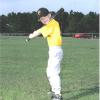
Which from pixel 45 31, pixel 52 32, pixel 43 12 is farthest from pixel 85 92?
pixel 43 12

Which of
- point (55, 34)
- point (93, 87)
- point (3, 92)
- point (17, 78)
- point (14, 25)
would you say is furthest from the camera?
point (14, 25)

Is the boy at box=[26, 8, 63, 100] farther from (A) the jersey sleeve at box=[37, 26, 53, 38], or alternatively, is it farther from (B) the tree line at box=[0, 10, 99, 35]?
(B) the tree line at box=[0, 10, 99, 35]

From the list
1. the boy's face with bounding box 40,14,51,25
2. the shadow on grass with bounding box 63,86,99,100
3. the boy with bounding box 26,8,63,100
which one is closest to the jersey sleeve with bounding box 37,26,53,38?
the boy with bounding box 26,8,63,100

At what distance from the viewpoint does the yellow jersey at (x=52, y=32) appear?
1056 centimetres

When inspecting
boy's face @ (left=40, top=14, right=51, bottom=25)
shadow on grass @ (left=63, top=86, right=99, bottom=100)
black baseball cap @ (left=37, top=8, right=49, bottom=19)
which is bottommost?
shadow on grass @ (left=63, top=86, right=99, bottom=100)

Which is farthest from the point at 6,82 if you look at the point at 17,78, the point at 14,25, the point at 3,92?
the point at 14,25

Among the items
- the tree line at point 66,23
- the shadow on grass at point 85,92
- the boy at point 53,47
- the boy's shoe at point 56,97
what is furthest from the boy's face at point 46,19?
the tree line at point 66,23

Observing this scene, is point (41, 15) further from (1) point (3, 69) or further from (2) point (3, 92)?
(1) point (3, 69)

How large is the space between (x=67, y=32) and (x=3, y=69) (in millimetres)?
98190

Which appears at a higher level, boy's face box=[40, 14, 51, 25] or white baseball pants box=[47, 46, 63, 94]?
boy's face box=[40, 14, 51, 25]

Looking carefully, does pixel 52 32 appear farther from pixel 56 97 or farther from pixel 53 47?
pixel 56 97

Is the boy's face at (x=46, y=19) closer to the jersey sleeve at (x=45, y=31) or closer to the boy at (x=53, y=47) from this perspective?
the boy at (x=53, y=47)

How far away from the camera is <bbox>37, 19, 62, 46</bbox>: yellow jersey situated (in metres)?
10.6

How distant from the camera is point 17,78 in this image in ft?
48.6
